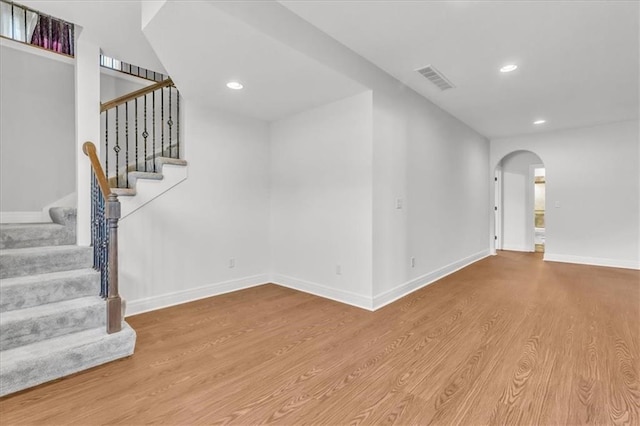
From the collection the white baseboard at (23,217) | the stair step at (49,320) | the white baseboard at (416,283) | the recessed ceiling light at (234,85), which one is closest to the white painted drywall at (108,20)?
the recessed ceiling light at (234,85)

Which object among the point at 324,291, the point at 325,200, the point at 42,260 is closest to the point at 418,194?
the point at 325,200

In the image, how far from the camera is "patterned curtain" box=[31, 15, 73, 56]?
12.8 feet

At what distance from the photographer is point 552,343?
251cm

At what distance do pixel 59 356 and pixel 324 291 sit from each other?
8.38 ft

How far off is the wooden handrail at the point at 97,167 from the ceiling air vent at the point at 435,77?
11.0ft

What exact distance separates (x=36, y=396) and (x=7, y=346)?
17.9 inches

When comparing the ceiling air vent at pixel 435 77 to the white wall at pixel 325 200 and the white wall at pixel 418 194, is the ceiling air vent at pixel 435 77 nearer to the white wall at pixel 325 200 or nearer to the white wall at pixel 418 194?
the white wall at pixel 418 194

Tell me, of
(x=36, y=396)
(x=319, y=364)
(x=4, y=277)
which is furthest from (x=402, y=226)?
(x=4, y=277)

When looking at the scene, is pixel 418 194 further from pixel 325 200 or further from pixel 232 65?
pixel 232 65

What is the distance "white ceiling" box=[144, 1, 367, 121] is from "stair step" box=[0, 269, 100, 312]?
199 centimetres

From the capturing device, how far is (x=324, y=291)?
3.83 m

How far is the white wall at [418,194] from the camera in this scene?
3525 millimetres

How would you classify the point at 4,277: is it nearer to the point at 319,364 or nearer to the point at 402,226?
the point at 319,364

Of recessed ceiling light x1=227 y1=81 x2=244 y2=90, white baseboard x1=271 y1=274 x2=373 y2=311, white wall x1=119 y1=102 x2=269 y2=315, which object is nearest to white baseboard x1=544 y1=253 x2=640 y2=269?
white baseboard x1=271 y1=274 x2=373 y2=311
